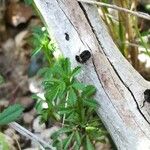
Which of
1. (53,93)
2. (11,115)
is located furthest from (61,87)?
(11,115)

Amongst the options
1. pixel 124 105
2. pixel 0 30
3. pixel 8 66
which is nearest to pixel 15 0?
pixel 0 30

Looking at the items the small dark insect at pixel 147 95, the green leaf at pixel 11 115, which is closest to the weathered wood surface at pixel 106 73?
the small dark insect at pixel 147 95

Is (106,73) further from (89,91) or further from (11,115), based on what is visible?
(11,115)

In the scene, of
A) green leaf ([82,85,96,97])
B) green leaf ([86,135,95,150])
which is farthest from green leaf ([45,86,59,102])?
Answer: green leaf ([86,135,95,150])

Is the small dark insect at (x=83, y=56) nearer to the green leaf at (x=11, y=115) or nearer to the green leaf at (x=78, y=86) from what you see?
the green leaf at (x=78, y=86)

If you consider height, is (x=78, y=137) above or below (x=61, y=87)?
below

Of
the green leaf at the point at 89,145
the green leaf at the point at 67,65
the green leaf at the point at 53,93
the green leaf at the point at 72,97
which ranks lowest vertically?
the green leaf at the point at 89,145

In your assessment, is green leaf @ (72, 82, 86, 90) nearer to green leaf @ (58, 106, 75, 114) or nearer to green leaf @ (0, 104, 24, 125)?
green leaf @ (58, 106, 75, 114)
